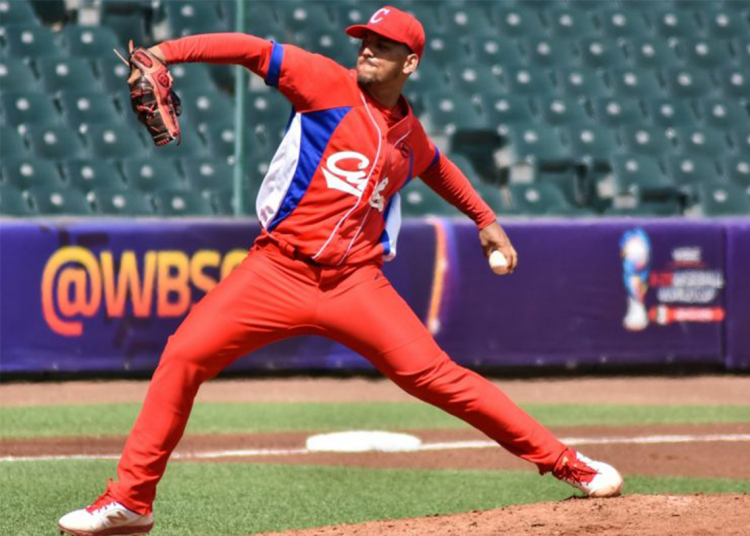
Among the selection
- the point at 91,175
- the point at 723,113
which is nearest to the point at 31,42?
the point at 91,175

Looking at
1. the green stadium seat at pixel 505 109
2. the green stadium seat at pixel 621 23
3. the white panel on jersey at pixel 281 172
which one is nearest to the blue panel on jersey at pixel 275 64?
the white panel on jersey at pixel 281 172

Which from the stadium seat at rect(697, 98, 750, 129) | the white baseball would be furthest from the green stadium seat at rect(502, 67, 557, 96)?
the white baseball

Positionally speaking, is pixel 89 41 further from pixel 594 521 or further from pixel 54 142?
pixel 594 521

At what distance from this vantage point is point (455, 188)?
5.14 metres

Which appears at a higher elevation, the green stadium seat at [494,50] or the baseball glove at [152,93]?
the green stadium seat at [494,50]

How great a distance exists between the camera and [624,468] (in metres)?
6.82

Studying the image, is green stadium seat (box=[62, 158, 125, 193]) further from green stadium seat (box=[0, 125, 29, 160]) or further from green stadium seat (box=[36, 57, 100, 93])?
green stadium seat (box=[36, 57, 100, 93])

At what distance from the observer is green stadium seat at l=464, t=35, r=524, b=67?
14.7m

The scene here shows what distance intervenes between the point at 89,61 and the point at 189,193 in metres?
2.03

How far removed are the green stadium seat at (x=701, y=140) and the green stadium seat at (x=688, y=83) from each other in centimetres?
56

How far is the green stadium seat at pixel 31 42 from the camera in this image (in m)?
13.3

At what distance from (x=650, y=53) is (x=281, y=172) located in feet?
37.7

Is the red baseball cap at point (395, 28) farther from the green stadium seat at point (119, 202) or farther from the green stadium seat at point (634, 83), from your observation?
the green stadium seat at point (634, 83)

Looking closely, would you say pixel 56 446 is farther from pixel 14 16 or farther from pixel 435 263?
pixel 14 16
